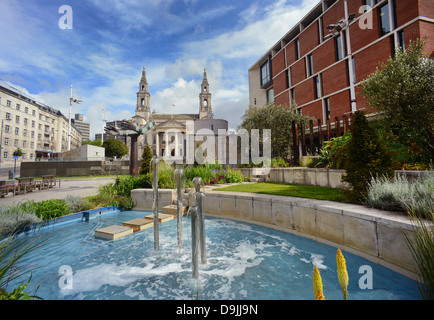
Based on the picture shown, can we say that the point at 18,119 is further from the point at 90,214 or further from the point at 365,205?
the point at 365,205

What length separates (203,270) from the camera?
3547 mm

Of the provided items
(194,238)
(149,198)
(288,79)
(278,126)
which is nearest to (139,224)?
(149,198)

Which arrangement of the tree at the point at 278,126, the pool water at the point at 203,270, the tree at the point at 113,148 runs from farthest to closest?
the tree at the point at 113,148 → the tree at the point at 278,126 → the pool water at the point at 203,270

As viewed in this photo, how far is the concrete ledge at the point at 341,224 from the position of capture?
10.1 ft

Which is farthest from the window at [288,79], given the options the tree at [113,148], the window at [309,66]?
the tree at [113,148]

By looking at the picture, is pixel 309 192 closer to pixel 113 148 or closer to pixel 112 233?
pixel 112 233

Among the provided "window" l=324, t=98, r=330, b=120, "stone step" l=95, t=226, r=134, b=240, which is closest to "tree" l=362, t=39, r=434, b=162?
"stone step" l=95, t=226, r=134, b=240

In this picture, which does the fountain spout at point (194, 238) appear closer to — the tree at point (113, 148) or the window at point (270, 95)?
the window at point (270, 95)

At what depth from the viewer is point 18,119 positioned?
48.2 meters

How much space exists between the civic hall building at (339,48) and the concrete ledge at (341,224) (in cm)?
965

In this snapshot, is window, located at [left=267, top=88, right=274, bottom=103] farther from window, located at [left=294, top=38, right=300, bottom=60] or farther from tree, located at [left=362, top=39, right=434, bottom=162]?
tree, located at [left=362, top=39, right=434, bottom=162]

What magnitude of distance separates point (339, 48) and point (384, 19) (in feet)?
14.9

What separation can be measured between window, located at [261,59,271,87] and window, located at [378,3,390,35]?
59.2 feet

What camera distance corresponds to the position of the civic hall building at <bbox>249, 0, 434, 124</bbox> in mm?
14734
